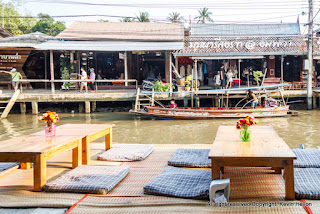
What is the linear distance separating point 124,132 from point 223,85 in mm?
6656

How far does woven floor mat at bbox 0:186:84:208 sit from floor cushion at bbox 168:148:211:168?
1584 mm

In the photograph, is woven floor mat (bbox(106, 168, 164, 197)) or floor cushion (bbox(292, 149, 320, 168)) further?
floor cushion (bbox(292, 149, 320, 168))

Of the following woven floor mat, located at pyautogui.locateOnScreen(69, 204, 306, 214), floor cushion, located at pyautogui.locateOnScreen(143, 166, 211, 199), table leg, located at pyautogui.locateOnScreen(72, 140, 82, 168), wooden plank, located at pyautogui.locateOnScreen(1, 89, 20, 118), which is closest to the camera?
woven floor mat, located at pyautogui.locateOnScreen(69, 204, 306, 214)

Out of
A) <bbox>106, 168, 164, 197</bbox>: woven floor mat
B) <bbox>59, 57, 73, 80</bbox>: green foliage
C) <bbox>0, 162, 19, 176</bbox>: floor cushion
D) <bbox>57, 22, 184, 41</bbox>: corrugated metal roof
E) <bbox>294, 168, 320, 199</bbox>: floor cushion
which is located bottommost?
<bbox>106, 168, 164, 197</bbox>: woven floor mat

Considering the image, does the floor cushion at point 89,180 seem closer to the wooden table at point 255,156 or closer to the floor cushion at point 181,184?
the floor cushion at point 181,184

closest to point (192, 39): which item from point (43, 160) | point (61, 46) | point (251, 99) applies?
point (251, 99)

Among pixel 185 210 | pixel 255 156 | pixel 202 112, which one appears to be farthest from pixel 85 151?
pixel 202 112

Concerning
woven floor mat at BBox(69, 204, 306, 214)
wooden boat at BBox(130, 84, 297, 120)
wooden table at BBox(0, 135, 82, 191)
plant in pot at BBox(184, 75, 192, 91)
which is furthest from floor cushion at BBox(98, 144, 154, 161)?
plant in pot at BBox(184, 75, 192, 91)

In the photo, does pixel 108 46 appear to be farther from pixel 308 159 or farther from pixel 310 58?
pixel 308 159

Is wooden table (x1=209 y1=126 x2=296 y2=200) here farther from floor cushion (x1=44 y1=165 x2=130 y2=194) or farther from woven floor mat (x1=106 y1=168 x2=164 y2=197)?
floor cushion (x1=44 y1=165 x2=130 y2=194)

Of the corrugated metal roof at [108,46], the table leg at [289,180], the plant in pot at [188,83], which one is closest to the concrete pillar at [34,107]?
the corrugated metal roof at [108,46]

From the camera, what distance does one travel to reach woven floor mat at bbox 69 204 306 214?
9.59 ft

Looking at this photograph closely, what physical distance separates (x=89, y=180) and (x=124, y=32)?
15.9 metres

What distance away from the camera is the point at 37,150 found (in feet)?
11.7
